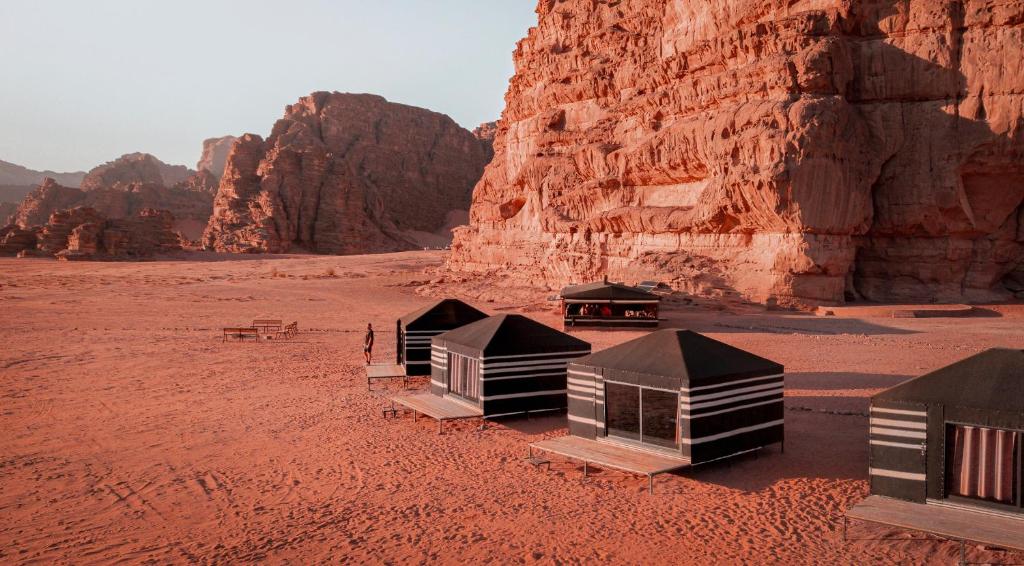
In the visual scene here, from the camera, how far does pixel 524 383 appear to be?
12.8 m

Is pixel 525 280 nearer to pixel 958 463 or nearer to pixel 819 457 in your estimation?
pixel 819 457

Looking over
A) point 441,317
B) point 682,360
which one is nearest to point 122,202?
point 441,317

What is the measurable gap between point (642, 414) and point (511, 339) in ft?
11.2

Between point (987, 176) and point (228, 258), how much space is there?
193 ft

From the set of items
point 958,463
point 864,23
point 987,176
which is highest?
point 864,23

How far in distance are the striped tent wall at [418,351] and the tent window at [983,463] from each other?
11360 mm

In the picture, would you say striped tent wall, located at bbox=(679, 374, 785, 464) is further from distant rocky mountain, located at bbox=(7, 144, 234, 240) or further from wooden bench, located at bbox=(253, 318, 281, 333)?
distant rocky mountain, located at bbox=(7, 144, 234, 240)

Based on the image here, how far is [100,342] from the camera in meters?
21.1

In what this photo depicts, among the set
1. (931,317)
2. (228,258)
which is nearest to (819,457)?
(931,317)

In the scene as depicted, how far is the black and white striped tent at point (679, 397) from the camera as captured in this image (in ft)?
31.2

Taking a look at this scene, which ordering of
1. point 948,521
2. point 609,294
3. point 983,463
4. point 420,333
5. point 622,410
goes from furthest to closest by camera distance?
point 609,294, point 420,333, point 622,410, point 983,463, point 948,521

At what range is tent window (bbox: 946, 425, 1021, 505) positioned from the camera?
706 centimetres

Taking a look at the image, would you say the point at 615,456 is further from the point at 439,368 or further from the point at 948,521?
the point at 439,368

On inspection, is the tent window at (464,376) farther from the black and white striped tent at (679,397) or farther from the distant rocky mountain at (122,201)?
the distant rocky mountain at (122,201)
